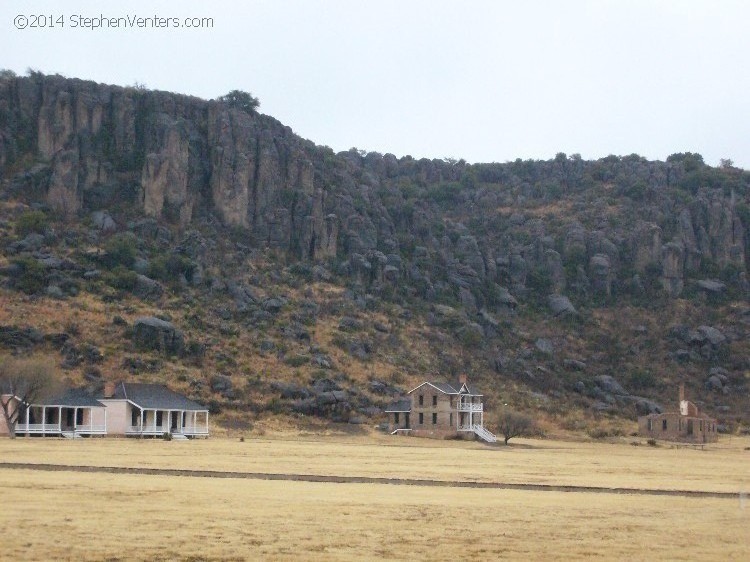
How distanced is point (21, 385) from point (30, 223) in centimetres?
4383

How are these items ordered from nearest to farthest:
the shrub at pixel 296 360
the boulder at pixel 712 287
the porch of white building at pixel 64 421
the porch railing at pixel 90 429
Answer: the porch of white building at pixel 64 421 < the porch railing at pixel 90 429 < the shrub at pixel 296 360 < the boulder at pixel 712 287

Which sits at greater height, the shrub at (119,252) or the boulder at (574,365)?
the shrub at (119,252)

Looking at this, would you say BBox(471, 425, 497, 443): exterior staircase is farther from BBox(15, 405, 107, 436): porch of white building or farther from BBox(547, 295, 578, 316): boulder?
BBox(547, 295, 578, 316): boulder

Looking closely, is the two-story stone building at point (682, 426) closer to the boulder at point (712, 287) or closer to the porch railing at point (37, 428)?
the boulder at point (712, 287)

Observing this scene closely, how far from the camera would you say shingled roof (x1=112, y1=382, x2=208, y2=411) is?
254ft

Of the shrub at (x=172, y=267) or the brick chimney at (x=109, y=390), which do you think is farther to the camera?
the shrub at (x=172, y=267)

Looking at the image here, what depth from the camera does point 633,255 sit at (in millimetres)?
144625

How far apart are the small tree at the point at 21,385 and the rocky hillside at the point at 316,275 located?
17.0 meters

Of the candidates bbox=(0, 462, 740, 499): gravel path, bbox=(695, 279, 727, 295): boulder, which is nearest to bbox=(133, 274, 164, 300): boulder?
bbox=(0, 462, 740, 499): gravel path

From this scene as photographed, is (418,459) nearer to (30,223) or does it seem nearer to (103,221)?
(30,223)

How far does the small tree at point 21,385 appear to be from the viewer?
2766 inches

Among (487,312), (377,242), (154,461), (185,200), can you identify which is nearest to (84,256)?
(185,200)

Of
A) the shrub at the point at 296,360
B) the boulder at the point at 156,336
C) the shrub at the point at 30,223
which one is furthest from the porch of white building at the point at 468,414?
the shrub at the point at 30,223

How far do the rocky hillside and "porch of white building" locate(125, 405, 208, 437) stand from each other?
5.64 meters
